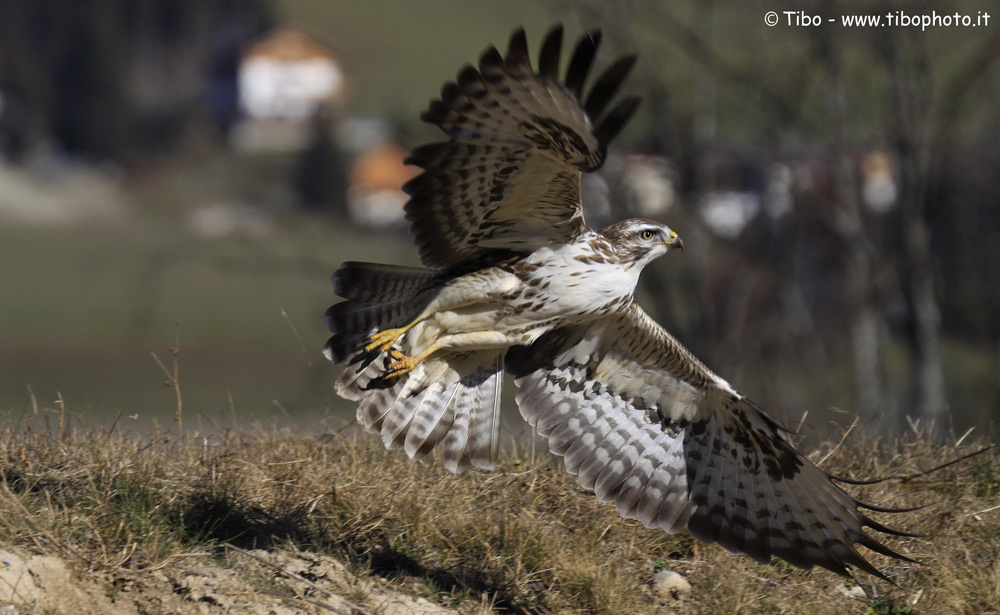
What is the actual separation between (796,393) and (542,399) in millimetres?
19798

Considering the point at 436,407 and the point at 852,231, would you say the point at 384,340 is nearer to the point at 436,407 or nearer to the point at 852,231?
the point at 436,407

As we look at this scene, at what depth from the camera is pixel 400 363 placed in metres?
5.28

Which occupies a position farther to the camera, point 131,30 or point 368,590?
point 131,30

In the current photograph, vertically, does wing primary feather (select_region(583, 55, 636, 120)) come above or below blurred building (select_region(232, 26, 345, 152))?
below

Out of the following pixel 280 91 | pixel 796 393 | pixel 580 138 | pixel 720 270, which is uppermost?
pixel 280 91

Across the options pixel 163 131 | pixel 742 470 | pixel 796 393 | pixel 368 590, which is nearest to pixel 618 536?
pixel 742 470

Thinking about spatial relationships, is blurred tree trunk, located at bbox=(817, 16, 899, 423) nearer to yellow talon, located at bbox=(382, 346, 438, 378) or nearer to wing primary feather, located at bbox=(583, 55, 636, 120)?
yellow talon, located at bbox=(382, 346, 438, 378)

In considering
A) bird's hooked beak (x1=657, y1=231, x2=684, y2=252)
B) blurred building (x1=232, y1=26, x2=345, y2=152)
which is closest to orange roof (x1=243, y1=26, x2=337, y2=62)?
blurred building (x1=232, y1=26, x2=345, y2=152)

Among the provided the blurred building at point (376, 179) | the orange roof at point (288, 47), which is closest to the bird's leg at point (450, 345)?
the blurred building at point (376, 179)

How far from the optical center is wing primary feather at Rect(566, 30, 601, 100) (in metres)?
3.99

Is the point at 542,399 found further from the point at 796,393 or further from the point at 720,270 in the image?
the point at 720,270

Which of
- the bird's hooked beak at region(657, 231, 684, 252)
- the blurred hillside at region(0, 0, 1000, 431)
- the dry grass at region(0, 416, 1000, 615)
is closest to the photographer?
the dry grass at region(0, 416, 1000, 615)

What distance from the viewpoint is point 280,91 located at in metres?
90.4

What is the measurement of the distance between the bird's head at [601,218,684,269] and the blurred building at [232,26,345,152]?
7708 centimetres
